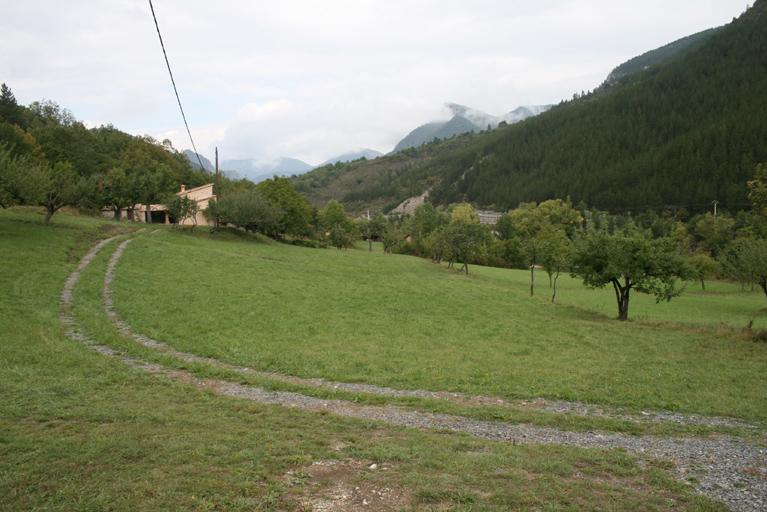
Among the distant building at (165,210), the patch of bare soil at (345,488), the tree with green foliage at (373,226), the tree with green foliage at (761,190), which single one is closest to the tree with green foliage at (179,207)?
the distant building at (165,210)

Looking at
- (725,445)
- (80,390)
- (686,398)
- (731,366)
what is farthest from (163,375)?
(731,366)

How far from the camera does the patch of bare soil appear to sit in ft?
16.6

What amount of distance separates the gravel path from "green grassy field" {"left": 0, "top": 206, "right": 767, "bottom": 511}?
1.76 feet

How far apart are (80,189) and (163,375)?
38.5 metres

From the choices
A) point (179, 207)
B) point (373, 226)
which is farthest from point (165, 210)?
point (373, 226)

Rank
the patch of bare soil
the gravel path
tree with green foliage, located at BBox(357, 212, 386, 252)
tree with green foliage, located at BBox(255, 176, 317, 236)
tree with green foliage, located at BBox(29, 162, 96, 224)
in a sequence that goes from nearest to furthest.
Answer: the patch of bare soil
the gravel path
tree with green foliage, located at BBox(29, 162, 96, 224)
tree with green foliage, located at BBox(255, 176, 317, 236)
tree with green foliage, located at BBox(357, 212, 386, 252)

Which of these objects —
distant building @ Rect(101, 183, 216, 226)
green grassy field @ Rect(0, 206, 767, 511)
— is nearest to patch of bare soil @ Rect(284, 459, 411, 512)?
green grassy field @ Rect(0, 206, 767, 511)

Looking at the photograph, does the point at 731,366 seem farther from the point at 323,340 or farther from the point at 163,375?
the point at 163,375

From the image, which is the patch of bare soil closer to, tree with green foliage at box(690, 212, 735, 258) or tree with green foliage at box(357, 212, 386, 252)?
tree with green foliage at box(357, 212, 386, 252)

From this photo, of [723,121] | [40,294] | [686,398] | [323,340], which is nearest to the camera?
Answer: [686,398]

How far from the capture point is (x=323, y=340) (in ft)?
57.5

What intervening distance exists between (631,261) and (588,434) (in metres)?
23.2

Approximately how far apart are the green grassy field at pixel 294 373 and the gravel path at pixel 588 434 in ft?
1.76

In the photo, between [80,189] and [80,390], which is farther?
[80,189]
